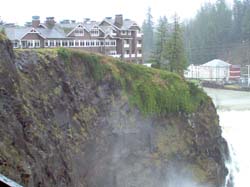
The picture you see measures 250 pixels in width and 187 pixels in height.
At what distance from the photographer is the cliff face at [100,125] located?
14.4 meters

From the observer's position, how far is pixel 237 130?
118ft

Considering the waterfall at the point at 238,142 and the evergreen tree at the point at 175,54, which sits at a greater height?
the evergreen tree at the point at 175,54

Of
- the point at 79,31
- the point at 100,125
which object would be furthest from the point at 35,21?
the point at 100,125

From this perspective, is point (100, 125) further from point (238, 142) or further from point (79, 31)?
point (79, 31)

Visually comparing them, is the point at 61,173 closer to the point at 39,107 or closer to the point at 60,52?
the point at 39,107

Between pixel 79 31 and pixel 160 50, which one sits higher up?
pixel 79 31

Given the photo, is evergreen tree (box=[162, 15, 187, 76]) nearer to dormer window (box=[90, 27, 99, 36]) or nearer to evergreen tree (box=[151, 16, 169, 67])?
evergreen tree (box=[151, 16, 169, 67])

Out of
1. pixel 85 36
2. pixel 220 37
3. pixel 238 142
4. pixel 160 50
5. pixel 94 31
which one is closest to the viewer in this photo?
pixel 238 142

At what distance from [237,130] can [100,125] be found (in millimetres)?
Result: 16769

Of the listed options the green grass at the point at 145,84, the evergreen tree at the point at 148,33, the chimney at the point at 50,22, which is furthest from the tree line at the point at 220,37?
the green grass at the point at 145,84

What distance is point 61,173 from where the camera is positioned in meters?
16.8

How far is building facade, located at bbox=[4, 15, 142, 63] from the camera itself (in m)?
34.1

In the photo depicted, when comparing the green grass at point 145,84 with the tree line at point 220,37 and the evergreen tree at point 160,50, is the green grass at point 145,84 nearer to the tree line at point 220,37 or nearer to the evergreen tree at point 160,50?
the evergreen tree at point 160,50

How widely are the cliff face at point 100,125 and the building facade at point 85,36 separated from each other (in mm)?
11098
